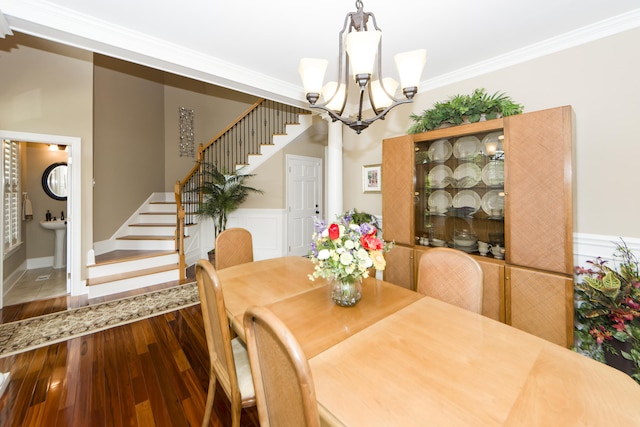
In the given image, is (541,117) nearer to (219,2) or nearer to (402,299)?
(402,299)

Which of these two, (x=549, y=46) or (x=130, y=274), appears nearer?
(x=549, y=46)

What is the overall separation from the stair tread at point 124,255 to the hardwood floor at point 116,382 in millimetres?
1455

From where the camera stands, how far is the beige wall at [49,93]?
9.58 feet

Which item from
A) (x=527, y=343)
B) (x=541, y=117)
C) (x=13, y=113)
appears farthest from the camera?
(x=13, y=113)

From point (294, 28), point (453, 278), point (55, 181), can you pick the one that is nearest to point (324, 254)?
point (453, 278)

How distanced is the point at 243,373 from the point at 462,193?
2.36 metres

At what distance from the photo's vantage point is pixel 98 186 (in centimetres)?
414

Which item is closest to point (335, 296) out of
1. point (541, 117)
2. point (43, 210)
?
point (541, 117)

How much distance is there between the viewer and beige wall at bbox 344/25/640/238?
188cm

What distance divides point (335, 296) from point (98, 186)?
4599mm

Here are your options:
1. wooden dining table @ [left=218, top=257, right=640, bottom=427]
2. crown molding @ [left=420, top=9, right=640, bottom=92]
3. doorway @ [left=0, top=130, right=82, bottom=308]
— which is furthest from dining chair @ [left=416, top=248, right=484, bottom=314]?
doorway @ [left=0, top=130, right=82, bottom=308]

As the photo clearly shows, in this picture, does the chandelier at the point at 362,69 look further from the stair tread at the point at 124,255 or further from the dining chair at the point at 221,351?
the stair tread at the point at 124,255

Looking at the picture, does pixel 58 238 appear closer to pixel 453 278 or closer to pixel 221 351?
pixel 221 351

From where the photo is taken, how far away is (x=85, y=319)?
8.95 feet
